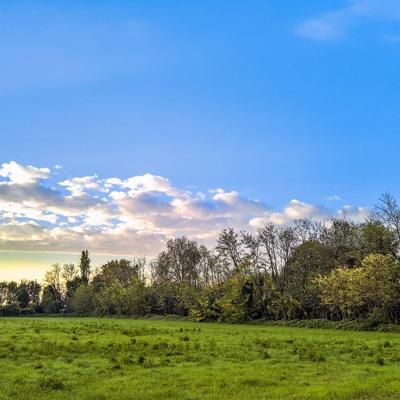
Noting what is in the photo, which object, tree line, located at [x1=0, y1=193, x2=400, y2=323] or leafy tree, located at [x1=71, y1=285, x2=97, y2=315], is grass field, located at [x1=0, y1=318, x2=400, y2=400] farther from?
leafy tree, located at [x1=71, y1=285, x2=97, y2=315]

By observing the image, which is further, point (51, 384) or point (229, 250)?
point (229, 250)

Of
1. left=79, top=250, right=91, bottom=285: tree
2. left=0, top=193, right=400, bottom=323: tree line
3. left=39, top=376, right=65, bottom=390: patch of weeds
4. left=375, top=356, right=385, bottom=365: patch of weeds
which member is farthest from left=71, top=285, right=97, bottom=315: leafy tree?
left=375, top=356, right=385, bottom=365: patch of weeds

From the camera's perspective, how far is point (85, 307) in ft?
388

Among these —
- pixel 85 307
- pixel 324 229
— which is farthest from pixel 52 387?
pixel 85 307

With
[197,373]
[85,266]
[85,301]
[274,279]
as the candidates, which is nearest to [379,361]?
[197,373]

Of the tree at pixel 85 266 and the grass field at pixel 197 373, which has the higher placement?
the tree at pixel 85 266

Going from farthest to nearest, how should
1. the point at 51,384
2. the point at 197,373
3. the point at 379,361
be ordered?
the point at 379,361
the point at 197,373
the point at 51,384

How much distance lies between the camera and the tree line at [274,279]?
4925 centimetres

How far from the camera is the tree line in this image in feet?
162

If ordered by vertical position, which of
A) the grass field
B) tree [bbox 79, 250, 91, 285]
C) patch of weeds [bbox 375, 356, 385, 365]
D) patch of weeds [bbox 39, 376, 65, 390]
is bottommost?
patch of weeds [bbox 375, 356, 385, 365]

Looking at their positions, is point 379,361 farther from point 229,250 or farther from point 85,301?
point 85,301

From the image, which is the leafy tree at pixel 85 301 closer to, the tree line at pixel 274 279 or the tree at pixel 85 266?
the tree line at pixel 274 279

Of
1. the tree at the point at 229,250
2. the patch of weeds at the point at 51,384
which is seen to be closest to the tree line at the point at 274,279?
the tree at the point at 229,250

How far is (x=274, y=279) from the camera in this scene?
232ft
